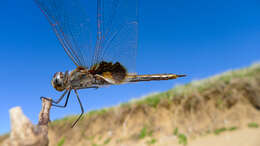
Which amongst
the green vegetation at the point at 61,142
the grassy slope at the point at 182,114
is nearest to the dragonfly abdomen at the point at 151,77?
the grassy slope at the point at 182,114

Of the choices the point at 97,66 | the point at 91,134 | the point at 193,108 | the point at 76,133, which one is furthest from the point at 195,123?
the point at 97,66

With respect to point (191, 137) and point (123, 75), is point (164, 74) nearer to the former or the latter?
point (123, 75)

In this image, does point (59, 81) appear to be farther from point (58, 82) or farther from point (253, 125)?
point (253, 125)

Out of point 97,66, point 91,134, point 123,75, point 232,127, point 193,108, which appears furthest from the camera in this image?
point 91,134

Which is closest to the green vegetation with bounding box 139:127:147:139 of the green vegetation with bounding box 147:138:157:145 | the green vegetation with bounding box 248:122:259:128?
the green vegetation with bounding box 147:138:157:145

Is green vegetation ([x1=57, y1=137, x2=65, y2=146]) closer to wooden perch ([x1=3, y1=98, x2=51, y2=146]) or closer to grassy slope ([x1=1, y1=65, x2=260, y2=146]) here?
grassy slope ([x1=1, y1=65, x2=260, y2=146])

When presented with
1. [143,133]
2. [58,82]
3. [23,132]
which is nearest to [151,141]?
[143,133]
